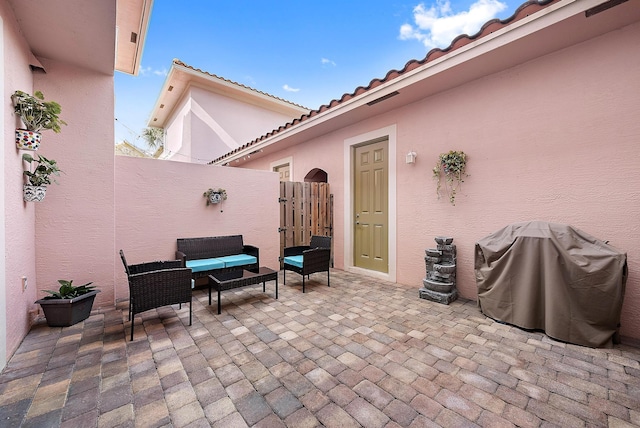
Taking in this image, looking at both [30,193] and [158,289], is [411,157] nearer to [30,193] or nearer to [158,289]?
[158,289]

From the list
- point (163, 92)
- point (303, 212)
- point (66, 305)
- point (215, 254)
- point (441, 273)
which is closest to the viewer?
point (66, 305)

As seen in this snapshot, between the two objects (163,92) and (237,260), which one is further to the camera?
(163,92)

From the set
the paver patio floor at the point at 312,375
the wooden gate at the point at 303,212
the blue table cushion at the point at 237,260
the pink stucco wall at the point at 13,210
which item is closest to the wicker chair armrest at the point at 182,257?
the blue table cushion at the point at 237,260

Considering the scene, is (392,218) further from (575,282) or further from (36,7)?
(36,7)

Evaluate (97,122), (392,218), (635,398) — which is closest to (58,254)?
(97,122)

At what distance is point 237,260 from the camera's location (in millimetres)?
4250

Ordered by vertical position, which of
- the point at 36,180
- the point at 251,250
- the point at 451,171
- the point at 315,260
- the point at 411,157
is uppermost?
the point at 411,157

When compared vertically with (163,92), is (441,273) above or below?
below

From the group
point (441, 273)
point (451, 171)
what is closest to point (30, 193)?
point (441, 273)

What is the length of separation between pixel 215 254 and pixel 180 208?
98 cm

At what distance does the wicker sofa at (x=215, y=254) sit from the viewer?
3952 millimetres

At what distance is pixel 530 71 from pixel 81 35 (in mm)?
5295

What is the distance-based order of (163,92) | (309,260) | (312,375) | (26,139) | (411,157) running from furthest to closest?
1. (163,92)
2. (411,157)
3. (309,260)
4. (26,139)
5. (312,375)

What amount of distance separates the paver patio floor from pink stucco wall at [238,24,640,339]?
4.06ft
